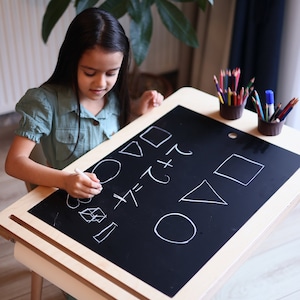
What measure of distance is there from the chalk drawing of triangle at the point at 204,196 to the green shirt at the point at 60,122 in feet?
1.12

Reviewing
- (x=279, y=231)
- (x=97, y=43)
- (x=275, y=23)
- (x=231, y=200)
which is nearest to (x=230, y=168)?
(x=231, y=200)

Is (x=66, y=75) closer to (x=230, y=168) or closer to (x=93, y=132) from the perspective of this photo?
(x=93, y=132)

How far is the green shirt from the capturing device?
4.67 ft

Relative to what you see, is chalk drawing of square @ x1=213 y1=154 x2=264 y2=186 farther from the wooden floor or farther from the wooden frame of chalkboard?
the wooden floor

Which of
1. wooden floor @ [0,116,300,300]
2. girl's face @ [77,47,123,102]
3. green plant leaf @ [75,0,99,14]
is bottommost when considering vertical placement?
wooden floor @ [0,116,300,300]

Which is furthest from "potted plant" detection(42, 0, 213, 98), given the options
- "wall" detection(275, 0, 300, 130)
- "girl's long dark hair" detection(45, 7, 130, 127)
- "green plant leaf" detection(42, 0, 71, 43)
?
"girl's long dark hair" detection(45, 7, 130, 127)

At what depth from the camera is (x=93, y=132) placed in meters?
1.55

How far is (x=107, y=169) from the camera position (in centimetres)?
135

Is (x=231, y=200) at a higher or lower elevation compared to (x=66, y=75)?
lower

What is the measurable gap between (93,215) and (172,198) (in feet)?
0.64

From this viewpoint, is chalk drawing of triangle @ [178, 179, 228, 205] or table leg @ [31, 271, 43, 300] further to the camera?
table leg @ [31, 271, 43, 300]

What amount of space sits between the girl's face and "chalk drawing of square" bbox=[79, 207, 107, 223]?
1.13ft

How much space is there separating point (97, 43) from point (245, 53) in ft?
4.15

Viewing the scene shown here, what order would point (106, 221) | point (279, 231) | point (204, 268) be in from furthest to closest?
point (279, 231)
point (106, 221)
point (204, 268)
